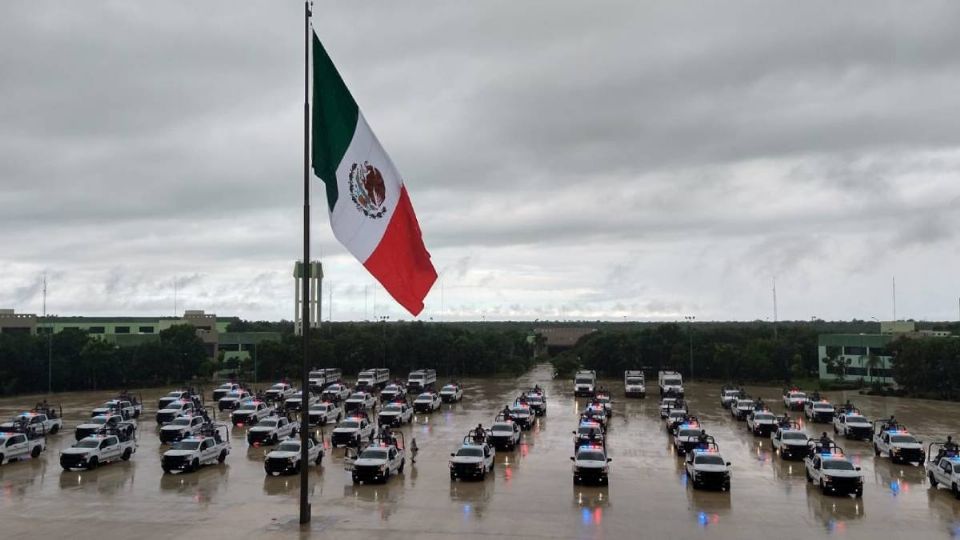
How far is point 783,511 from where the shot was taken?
24.5 meters

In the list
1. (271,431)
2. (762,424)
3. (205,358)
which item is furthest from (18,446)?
(205,358)

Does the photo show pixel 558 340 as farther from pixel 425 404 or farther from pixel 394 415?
pixel 394 415

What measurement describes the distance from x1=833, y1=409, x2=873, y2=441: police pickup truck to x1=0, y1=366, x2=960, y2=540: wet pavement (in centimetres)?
173

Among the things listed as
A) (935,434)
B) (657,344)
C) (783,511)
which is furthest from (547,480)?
(657,344)

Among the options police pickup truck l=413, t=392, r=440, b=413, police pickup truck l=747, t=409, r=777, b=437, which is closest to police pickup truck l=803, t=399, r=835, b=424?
police pickup truck l=747, t=409, r=777, b=437

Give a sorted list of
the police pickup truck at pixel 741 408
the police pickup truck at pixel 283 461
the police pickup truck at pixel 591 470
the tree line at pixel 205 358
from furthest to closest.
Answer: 1. the tree line at pixel 205 358
2. the police pickup truck at pixel 741 408
3. the police pickup truck at pixel 283 461
4. the police pickup truck at pixel 591 470

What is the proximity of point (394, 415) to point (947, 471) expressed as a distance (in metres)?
28.4

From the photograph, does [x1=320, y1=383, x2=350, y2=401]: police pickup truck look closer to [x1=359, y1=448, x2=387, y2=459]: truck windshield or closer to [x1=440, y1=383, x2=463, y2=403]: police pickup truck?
[x1=440, y1=383, x2=463, y2=403]: police pickup truck

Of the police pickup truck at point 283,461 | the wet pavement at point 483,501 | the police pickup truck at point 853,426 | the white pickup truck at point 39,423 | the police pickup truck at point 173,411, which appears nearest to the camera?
the wet pavement at point 483,501

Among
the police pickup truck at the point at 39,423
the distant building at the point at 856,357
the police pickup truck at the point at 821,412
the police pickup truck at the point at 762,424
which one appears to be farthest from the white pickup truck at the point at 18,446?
the distant building at the point at 856,357

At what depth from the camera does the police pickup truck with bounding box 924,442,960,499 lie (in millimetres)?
26500

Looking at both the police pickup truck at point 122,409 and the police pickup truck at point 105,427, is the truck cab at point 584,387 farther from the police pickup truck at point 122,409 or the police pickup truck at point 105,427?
the police pickup truck at point 105,427

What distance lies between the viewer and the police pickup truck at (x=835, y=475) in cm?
2623

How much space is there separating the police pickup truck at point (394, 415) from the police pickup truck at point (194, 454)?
12081 mm
